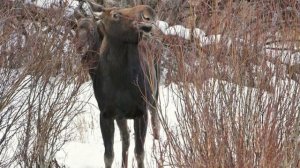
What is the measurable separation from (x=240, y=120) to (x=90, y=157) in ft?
12.2

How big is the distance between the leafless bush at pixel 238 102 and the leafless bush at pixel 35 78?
1.69 meters

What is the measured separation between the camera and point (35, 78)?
5.39 metres

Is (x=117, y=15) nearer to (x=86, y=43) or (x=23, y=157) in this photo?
(x=86, y=43)

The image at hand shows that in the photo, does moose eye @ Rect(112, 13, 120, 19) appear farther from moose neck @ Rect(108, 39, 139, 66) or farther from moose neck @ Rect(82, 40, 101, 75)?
moose neck @ Rect(82, 40, 101, 75)

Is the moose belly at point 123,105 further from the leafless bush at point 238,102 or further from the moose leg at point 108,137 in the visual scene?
the leafless bush at point 238,102

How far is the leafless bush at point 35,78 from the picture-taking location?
16.8 ft

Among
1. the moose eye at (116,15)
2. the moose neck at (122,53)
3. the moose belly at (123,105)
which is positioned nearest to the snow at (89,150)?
the moose belly at (123,105)

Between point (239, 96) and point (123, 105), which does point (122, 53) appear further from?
point (239, 96)

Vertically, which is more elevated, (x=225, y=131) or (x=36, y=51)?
(x=36, y=51)

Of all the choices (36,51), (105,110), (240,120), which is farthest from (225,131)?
(105,110)

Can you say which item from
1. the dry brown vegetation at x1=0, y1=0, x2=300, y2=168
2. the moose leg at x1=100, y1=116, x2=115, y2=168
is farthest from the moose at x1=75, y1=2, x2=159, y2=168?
the dry brown vegetation at x1=0, y1=0, x2=300, y2=168

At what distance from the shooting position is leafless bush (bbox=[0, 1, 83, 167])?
16.8 feet

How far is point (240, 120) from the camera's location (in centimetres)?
372

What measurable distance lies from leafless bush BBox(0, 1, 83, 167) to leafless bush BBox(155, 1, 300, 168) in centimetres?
169
